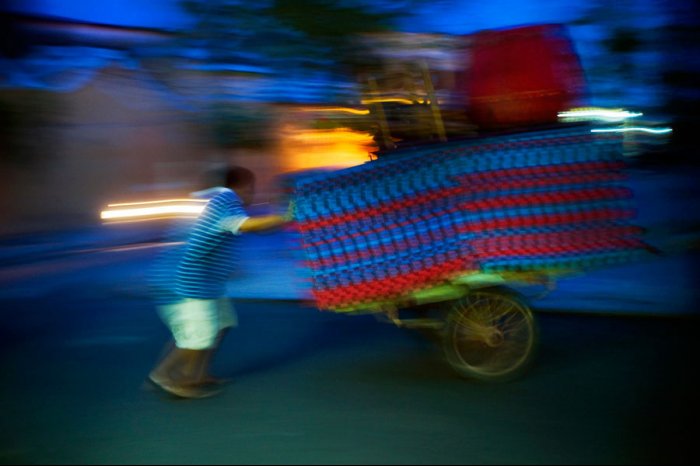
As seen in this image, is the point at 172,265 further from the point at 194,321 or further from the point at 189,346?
the point at 189,346

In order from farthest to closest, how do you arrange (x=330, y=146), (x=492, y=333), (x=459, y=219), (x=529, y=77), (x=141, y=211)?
(x=141, y=211), (x=330, y=146), (x=529, y=77), (x=492, y=333), (x=459, y=219)

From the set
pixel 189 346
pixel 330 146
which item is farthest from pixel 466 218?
pixel 330 146

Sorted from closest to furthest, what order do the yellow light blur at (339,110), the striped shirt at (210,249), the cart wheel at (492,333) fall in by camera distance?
1. the striped shirt at (210,249)
2. the cart wheel at (492,333)
3. the yellow light blur at (339,110)

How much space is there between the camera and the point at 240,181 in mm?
5367

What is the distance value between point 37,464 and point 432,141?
10.9 feet

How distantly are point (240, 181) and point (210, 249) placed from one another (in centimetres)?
52

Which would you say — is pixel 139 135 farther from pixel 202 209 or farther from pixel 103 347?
pixel 202 209

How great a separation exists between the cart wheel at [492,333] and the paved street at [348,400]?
118 millimetres

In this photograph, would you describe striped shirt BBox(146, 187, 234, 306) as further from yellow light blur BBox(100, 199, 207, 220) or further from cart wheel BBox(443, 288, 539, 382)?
yellow light blur BBox(100, 199, 207, 220)

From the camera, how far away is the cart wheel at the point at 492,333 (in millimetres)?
5453

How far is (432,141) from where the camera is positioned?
5.64 m

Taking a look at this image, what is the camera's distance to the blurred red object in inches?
229

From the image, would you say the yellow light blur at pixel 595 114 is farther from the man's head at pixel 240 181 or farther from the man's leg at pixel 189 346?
the man's leg at pixel 189 346

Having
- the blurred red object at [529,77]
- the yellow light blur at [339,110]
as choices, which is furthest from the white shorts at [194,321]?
the blurred red object at [529,77]
